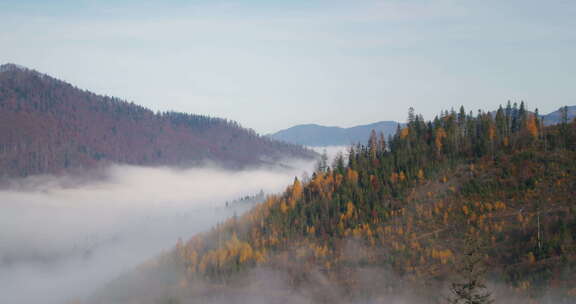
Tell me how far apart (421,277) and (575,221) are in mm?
46786

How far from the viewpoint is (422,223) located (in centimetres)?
17088

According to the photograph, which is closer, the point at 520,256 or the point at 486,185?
the point at 520,256

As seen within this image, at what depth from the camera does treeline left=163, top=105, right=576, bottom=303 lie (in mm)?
147125

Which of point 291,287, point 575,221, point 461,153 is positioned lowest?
point 291,287

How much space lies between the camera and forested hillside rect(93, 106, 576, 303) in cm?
14700

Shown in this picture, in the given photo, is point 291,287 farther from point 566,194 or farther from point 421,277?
point 566,194

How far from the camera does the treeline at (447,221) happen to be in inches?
5792

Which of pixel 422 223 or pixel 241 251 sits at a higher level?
pixel 422 223

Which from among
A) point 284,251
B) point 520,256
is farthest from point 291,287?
point 520,256

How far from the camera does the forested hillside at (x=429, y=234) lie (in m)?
147

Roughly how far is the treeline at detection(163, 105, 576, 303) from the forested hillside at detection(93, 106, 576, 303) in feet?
1.22

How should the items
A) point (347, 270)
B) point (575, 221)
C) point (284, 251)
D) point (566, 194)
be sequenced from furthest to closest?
point (284, 251)
point (347, 270)
point (566, 194)
point (575, 221)

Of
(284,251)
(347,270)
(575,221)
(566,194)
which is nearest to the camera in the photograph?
(575,221)

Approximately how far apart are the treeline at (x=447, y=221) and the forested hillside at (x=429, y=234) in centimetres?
37
